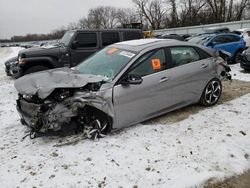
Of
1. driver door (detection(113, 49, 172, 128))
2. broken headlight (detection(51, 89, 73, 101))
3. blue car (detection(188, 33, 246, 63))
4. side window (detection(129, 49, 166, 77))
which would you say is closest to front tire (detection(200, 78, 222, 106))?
driver door (detection(113, 49, 172, 128))

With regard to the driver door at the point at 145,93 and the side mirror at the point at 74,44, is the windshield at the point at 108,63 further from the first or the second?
the side mirror at the point at 74,44

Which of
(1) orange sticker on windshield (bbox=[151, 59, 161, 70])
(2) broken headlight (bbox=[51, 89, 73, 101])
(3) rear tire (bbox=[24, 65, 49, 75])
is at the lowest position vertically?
(3) rear tire (bbox=[24, 65, 49, 75])

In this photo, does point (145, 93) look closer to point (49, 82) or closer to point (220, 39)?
point (49, 82)

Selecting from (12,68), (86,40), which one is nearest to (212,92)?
(86,40)

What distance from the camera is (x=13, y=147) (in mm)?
4121

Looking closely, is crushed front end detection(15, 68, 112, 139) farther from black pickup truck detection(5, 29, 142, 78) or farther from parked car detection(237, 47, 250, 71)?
parked car detection(237, 47, 250, 71)

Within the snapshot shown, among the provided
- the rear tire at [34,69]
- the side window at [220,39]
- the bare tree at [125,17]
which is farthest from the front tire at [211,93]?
the bare tree at [125,17]

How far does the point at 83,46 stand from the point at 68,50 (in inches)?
23.2

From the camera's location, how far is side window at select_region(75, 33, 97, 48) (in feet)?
29.2

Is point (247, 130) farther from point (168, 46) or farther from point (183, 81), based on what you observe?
point (168, 46)

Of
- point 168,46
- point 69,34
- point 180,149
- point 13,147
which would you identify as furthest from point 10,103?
point 180,149

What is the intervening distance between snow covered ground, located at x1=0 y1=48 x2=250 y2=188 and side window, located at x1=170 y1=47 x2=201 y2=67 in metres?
1.16

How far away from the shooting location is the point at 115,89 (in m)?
4.16

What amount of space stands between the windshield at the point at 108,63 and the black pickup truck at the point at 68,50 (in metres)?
3.50
